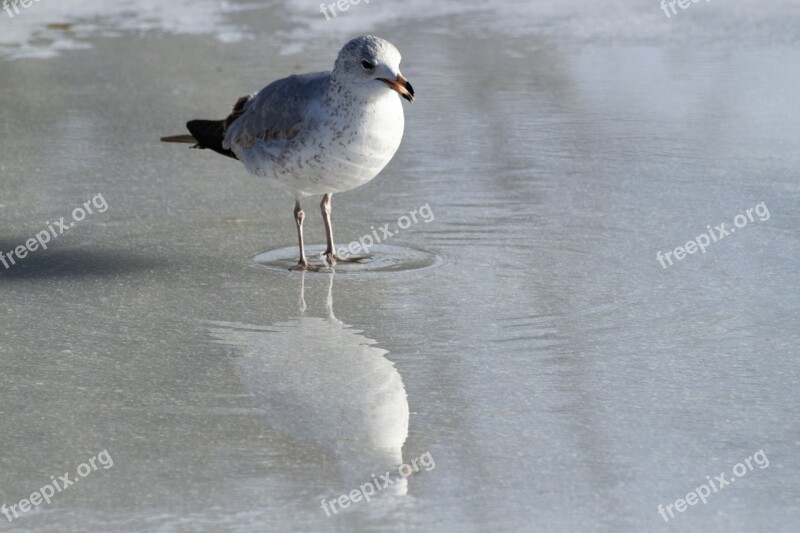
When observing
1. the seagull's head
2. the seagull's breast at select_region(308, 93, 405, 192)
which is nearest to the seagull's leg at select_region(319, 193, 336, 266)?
the seagull's breast at select_region(308, 93, 405, 192)

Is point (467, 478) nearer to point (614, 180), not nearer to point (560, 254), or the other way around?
point (560, 254)

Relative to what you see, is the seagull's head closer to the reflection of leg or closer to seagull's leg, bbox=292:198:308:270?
seagull's leg, bbox=292:198:308:270

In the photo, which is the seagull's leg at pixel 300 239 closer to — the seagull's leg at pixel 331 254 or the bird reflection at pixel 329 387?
the seagull's leg at pixel 331 254

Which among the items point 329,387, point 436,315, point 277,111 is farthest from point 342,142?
point 329,387

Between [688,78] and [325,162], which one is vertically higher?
[325,162]

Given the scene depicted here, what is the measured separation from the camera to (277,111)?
557cm

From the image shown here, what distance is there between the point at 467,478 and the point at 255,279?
2094mm

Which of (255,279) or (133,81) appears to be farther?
(133,81)

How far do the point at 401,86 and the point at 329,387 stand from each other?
1.47 metres

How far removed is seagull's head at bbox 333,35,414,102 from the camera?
521 centimetres

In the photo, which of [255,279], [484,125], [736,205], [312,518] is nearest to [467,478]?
[312,518]

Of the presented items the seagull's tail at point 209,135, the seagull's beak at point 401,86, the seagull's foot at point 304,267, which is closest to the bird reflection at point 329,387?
the seagull's foot at point 304,267

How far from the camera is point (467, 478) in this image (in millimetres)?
3439

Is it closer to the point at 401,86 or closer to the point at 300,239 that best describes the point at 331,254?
the point at 300,239
